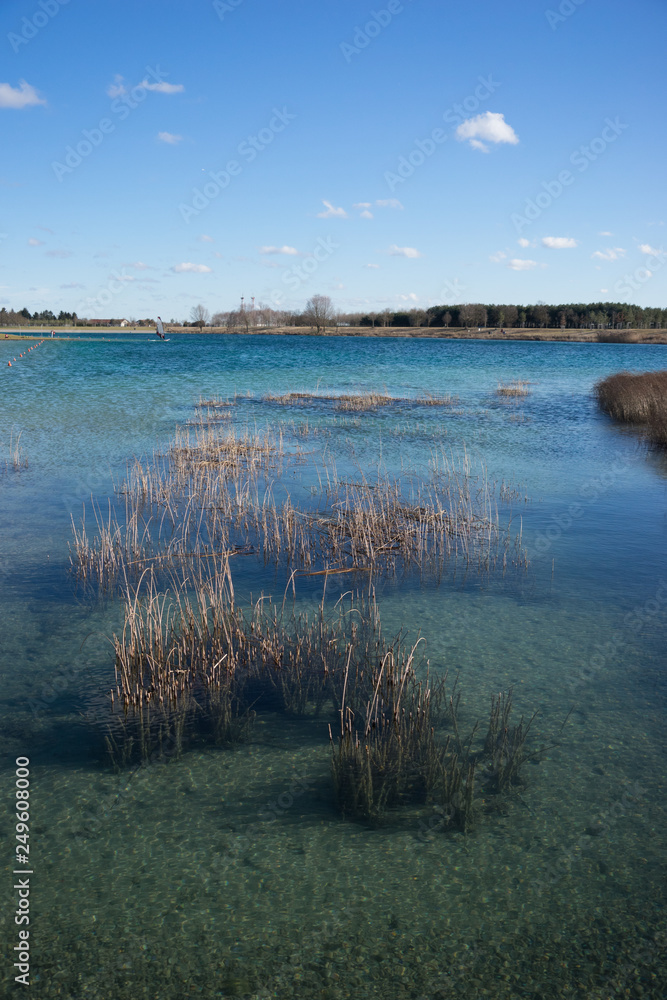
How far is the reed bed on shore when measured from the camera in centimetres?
2102

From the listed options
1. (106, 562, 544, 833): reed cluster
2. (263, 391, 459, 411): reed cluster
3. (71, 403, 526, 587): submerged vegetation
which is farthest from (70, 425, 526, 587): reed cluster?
(263, 391, 459, 411): reed cluster

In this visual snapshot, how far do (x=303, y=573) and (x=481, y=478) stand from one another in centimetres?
749

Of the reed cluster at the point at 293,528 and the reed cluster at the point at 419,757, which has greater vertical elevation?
the reed cluster at the point at 293,528

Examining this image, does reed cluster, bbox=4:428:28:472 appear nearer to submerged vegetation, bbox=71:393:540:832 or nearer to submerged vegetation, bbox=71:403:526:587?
submerged vegetation, bbox=71:403:526:587

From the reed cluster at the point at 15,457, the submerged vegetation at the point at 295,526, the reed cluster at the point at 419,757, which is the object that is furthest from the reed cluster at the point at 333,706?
the reed cluster at the point at 15,457

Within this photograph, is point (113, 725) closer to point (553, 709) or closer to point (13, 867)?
point (13, 867)

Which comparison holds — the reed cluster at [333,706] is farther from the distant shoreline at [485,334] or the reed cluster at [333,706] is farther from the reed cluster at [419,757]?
the distant shoreline at [485,334]

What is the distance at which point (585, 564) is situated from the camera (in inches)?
387

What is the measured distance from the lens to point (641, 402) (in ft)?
83.1

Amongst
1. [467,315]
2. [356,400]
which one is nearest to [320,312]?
[467,315]

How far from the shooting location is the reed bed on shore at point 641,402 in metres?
21.0

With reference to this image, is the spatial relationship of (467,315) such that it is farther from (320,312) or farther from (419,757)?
(419,757)

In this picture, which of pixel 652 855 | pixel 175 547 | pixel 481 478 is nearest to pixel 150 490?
pixel 175 547

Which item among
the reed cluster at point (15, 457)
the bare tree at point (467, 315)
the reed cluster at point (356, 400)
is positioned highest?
the bare tree at point (467, 315)
